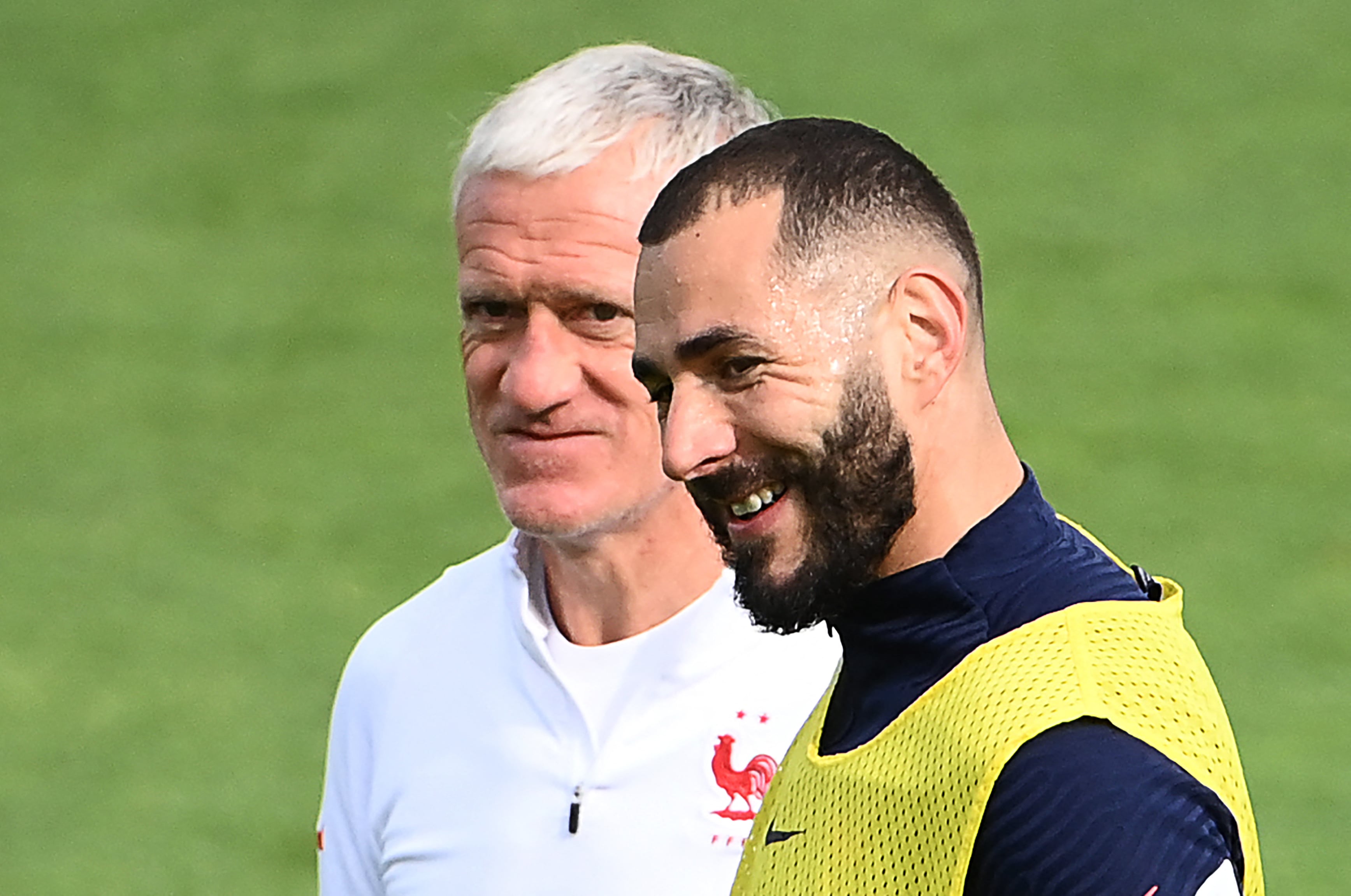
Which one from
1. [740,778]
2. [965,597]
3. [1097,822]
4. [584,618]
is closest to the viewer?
[1097,822]

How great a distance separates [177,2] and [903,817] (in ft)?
32.6

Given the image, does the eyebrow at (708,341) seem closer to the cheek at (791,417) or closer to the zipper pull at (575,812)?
the cheek at (791,417)

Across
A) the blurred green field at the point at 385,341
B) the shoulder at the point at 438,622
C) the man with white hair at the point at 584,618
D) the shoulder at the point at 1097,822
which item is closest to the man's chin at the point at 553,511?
the man with white hair at the point at 584,618

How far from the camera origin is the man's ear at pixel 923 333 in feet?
5.80

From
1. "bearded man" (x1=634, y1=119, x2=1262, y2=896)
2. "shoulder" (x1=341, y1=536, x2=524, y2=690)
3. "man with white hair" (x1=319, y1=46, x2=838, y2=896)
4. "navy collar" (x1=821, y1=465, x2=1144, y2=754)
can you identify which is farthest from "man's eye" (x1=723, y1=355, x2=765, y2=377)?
"shoulder" (x1=341, y1=536, x2=524, y2=690)

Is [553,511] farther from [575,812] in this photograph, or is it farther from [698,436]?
[698,436]

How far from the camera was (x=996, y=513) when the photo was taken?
1782 mm

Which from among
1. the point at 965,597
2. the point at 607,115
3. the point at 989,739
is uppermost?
the point at 607,115

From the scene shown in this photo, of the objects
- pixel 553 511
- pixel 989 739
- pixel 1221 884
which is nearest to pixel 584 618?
pixel 553 511

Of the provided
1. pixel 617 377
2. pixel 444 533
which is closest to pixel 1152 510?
pixel 444 533

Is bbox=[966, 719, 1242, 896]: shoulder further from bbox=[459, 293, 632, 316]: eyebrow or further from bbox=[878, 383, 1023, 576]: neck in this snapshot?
bbox=[459, 293, 632, 316]: eyebrow

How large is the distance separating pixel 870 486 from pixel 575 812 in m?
0.93

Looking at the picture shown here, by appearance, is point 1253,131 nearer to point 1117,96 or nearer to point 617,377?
point 1117,96

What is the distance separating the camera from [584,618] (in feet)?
8.91
